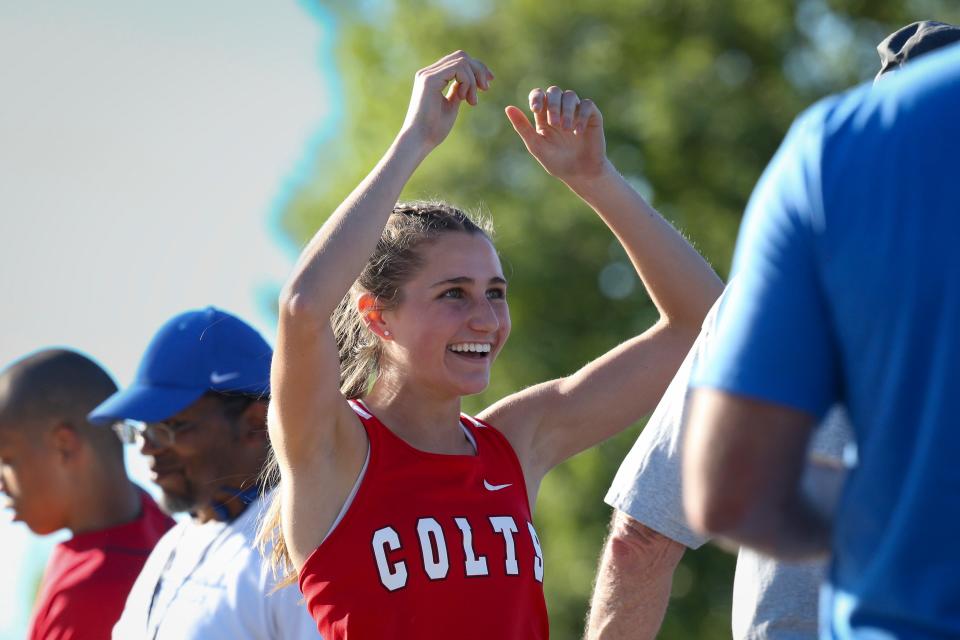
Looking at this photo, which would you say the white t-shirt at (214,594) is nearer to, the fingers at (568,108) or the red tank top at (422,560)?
the red tank top at (422,560)

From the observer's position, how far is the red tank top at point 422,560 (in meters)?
2.89

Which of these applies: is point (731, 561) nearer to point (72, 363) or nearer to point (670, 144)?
point (670, 144)

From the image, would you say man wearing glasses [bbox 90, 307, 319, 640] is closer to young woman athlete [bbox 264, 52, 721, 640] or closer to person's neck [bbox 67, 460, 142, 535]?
young woman athlete [bbox 264, 52, 721, 640]

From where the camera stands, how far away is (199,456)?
411 centimetres

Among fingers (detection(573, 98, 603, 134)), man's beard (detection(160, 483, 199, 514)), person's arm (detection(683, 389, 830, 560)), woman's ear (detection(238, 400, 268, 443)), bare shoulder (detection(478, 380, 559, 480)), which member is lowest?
man's beard (detection(160, 483, 199, 514))

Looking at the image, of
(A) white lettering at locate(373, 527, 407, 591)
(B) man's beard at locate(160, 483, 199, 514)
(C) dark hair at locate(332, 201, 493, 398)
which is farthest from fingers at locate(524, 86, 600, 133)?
(B) man's beard at locate(160, 483, 199, 514)

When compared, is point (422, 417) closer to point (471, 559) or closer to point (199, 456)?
point (471, 559)

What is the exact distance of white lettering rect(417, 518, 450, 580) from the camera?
2.92m

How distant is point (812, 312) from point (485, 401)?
42.6 ft

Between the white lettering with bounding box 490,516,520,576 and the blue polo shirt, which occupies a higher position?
the blue polo shirt

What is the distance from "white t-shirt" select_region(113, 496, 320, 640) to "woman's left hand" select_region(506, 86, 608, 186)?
1287 millimetres

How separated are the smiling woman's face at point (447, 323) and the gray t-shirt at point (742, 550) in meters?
0.54

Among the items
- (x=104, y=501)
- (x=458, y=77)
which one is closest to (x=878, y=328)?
(x=458, y=77)

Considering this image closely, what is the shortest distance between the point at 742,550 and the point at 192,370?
229cm
